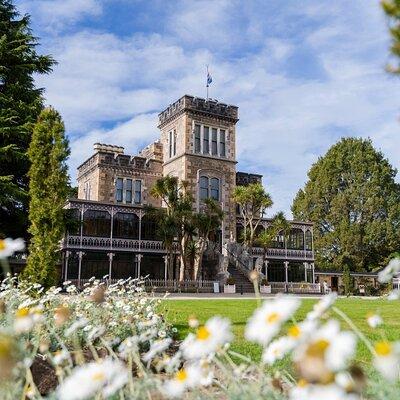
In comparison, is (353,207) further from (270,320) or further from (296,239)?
(270,320)

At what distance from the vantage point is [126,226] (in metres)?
33.8

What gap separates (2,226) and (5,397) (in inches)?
701

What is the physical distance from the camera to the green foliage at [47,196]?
13.5 m

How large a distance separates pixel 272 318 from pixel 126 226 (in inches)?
1291

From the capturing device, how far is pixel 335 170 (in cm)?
4788

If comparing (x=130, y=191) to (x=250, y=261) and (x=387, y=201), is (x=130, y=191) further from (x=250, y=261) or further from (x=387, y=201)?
(x=387, y=201)

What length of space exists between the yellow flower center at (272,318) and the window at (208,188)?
116 ft

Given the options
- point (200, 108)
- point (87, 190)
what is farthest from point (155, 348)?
point (87, 190)

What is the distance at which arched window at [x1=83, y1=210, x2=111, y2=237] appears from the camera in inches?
1273

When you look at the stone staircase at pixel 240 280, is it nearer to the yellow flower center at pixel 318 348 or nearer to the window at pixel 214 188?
the window at pixel 214 188

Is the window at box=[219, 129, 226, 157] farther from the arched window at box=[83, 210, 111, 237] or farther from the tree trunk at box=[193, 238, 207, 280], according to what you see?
the arched window at box=[83, 210, 111, 237]

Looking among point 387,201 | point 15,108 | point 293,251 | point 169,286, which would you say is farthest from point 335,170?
point 15,108

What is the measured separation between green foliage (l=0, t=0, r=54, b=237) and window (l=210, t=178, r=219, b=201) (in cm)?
1812

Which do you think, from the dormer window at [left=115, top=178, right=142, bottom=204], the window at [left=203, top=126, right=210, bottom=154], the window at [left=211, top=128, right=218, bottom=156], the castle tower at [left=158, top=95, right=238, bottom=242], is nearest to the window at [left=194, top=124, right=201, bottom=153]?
the castle tower at [left=158, top=95, right=238, bottom=242]
